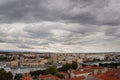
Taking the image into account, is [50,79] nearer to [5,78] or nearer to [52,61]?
[5,78]

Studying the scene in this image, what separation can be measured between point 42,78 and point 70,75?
28.5ft

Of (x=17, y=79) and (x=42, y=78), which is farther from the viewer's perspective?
(x=17, y=79)

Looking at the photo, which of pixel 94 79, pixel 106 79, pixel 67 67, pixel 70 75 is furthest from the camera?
pixel 67 67

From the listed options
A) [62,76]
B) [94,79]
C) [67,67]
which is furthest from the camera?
[67,67]

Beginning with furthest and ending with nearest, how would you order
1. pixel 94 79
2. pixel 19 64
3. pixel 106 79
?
pixel 19 64 → pixel 94 79 → pixel 106 79

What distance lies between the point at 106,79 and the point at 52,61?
78356 mm

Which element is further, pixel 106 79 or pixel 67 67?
pixel 67 67

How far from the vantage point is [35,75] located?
2127 inches

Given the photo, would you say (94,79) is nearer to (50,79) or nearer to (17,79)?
(50,79)

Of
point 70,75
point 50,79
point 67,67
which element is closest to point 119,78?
point 50,79

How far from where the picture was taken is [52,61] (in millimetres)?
110438

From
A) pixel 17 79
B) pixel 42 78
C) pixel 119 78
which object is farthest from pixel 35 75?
pixel 119 78

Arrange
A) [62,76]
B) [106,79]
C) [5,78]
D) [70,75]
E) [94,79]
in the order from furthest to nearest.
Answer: [70,75]
[62,76]
[5,78]
[94,79]
[106,79]

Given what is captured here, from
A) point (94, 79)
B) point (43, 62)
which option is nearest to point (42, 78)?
point (94, 79)
